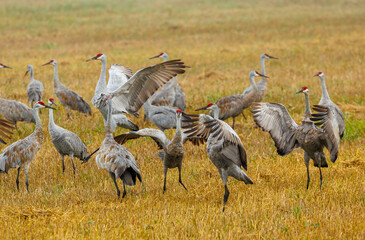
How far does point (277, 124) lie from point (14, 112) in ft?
16.8

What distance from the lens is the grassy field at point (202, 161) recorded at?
4.81m

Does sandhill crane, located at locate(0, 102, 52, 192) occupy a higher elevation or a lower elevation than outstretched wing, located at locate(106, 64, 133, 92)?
lower

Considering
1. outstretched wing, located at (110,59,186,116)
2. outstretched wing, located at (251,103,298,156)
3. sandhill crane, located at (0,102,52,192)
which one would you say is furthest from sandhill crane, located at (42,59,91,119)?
outstretched wing, located at (251,103,298,156)

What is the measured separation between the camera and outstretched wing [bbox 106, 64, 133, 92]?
8945 mm

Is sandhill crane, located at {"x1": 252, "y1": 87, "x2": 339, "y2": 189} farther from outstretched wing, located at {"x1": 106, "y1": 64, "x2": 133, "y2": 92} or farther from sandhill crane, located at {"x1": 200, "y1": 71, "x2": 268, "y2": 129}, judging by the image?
outstretched wing, located at {"x1": 106, "y1": 64, "x2": 133, "y2": 92}

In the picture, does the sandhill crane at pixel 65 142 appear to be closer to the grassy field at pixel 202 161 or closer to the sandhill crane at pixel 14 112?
the grassy field at pixel 202 161

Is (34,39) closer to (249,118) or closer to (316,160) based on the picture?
(249,118)

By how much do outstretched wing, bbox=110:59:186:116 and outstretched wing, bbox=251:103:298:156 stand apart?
1.51m

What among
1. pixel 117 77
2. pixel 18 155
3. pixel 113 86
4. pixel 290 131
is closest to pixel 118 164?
pixel 18 155

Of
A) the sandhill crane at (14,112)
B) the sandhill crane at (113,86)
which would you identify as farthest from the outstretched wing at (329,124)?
the sandhill crane at (14,112)

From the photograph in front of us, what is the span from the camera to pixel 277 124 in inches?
244

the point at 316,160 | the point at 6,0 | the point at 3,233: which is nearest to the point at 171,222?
the point at 3,233

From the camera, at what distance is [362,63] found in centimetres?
1539

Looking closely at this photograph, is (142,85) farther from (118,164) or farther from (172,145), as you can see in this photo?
(118,164)
